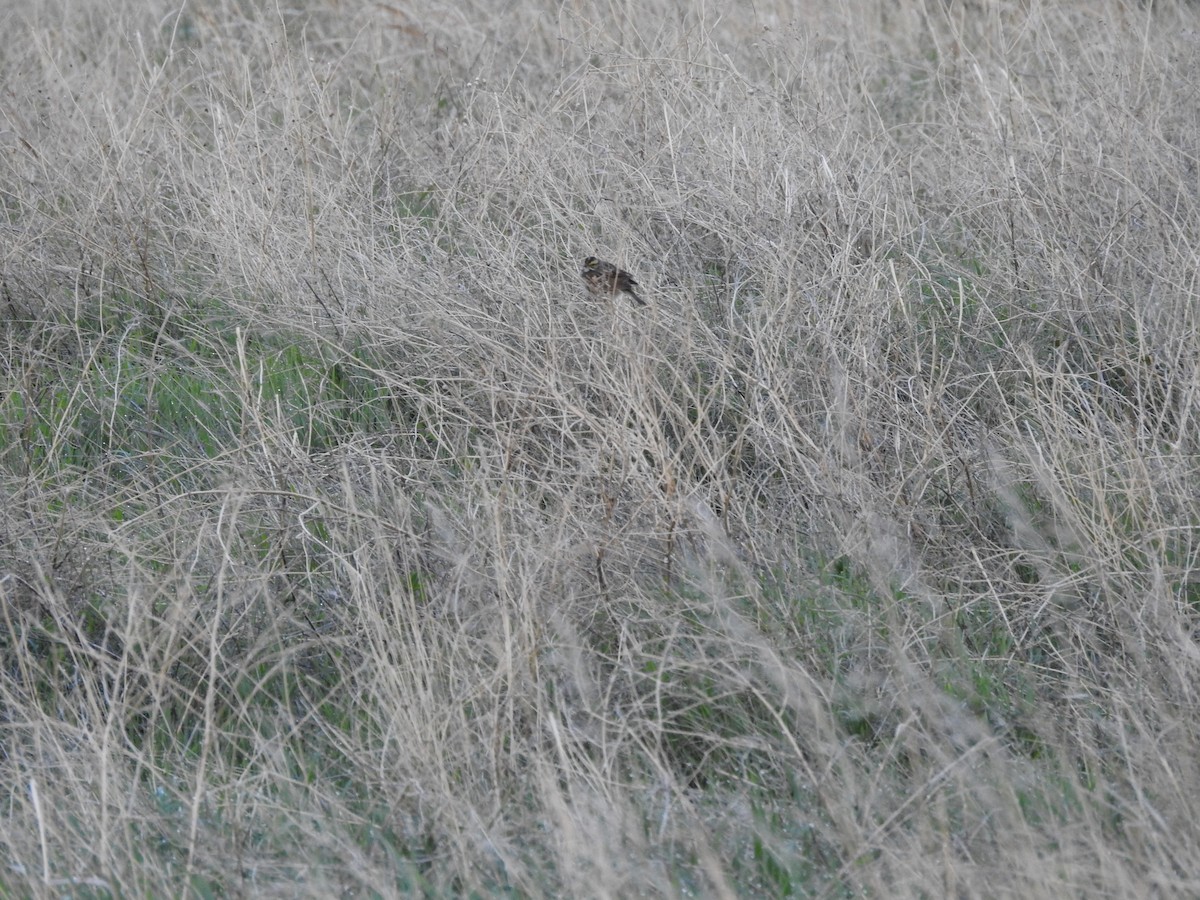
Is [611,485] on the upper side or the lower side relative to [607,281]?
lower

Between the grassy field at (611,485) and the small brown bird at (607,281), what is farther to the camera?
the small brown bird at (607,281)

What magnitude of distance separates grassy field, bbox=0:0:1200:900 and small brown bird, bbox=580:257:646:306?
4.1 inches

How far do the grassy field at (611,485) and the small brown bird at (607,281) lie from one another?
0.11m

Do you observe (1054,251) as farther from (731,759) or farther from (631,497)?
(731,759)

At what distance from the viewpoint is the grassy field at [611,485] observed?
2299 millimetres

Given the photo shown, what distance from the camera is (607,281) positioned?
3.64m

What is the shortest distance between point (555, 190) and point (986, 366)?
4.92ft

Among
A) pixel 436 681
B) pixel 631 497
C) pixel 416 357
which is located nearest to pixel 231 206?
pixel 416 357

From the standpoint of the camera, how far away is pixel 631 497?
119 inches

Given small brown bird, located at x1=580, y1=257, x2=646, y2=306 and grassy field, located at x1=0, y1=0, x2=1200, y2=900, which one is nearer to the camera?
grassy field, located at x1=0, y1=0, x2=1200, y2=900

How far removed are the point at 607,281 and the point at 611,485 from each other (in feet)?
2.82

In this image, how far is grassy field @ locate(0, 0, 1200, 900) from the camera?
230 cm

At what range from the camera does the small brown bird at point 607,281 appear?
3607 mm

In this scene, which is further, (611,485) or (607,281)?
(607,281)
